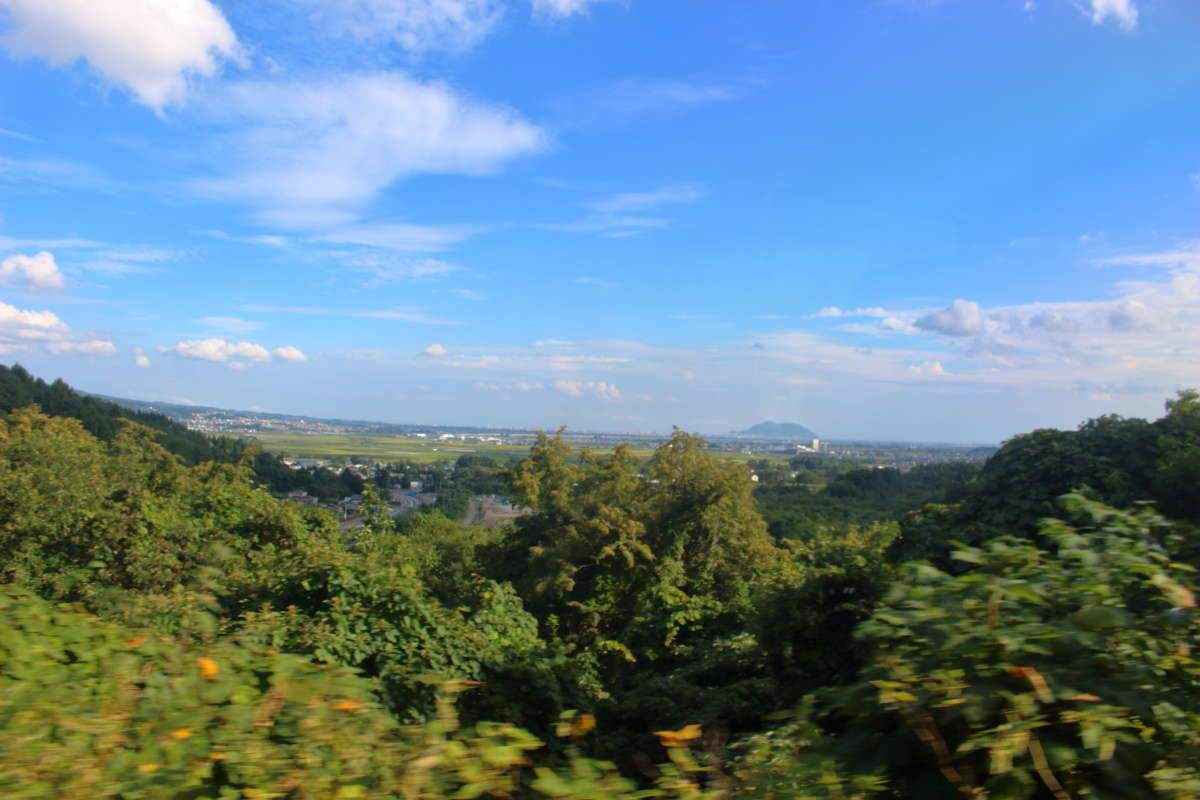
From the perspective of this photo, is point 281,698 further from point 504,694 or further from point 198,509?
point 198,509

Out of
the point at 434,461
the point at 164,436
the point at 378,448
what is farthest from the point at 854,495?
the point at 378,448

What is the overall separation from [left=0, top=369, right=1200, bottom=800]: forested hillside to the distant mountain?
13322cm

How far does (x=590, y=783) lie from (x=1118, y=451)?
14.0m

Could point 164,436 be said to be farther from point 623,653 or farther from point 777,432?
point 777,432

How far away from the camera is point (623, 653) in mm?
12805

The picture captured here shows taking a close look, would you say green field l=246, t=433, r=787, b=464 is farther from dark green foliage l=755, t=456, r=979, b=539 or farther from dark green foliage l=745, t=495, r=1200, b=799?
dark green foliage l=745, t=495, r=1200, b=799

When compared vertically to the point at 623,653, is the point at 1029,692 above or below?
above

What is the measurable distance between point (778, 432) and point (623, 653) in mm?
146607

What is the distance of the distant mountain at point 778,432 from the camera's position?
14550 centimetres

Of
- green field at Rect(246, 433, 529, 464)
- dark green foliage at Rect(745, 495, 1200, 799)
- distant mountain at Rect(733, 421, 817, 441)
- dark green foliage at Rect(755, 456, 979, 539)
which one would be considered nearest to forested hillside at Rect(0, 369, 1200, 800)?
dark green foliage at Rect(745, 495, 1200, 799)

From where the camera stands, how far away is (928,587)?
7.30 ft

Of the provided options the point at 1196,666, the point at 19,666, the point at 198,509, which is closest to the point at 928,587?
the point at 1196,666

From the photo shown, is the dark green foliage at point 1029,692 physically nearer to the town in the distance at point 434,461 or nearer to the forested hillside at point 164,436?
the town in the distance at point 434,461

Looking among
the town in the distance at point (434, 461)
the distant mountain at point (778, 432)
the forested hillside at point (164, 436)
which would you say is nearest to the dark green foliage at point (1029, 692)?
the town in the distance at point (434, 461)
